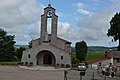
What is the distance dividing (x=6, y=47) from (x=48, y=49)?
2425 cm

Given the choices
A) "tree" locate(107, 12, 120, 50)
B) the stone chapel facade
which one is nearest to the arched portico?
the stone chapel facade

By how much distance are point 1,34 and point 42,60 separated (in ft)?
82.1

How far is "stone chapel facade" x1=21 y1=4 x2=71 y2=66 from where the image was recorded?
6725 centimetres

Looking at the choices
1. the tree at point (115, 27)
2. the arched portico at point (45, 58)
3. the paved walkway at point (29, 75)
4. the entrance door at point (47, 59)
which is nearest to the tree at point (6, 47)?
the arched portico at point (45, 58)

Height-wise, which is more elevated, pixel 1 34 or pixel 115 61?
pixel 1 34

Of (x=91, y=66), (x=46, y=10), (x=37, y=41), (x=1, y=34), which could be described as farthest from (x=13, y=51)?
(x=91, y=66)

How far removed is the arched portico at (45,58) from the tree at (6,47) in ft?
62.3

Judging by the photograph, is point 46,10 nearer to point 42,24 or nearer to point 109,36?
point 42,24

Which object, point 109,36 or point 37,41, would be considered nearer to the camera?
point 37,41

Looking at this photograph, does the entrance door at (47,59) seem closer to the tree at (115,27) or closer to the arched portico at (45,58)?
the arched portico at (45,58)

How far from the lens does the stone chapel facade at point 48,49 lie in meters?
67.2

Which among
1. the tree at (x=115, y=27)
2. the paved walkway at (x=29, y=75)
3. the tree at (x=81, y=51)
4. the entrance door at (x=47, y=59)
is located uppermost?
the tree at (x=115, y=27)

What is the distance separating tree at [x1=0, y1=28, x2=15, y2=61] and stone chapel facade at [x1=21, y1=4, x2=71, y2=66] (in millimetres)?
16818

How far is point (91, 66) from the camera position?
66625 millimetres
